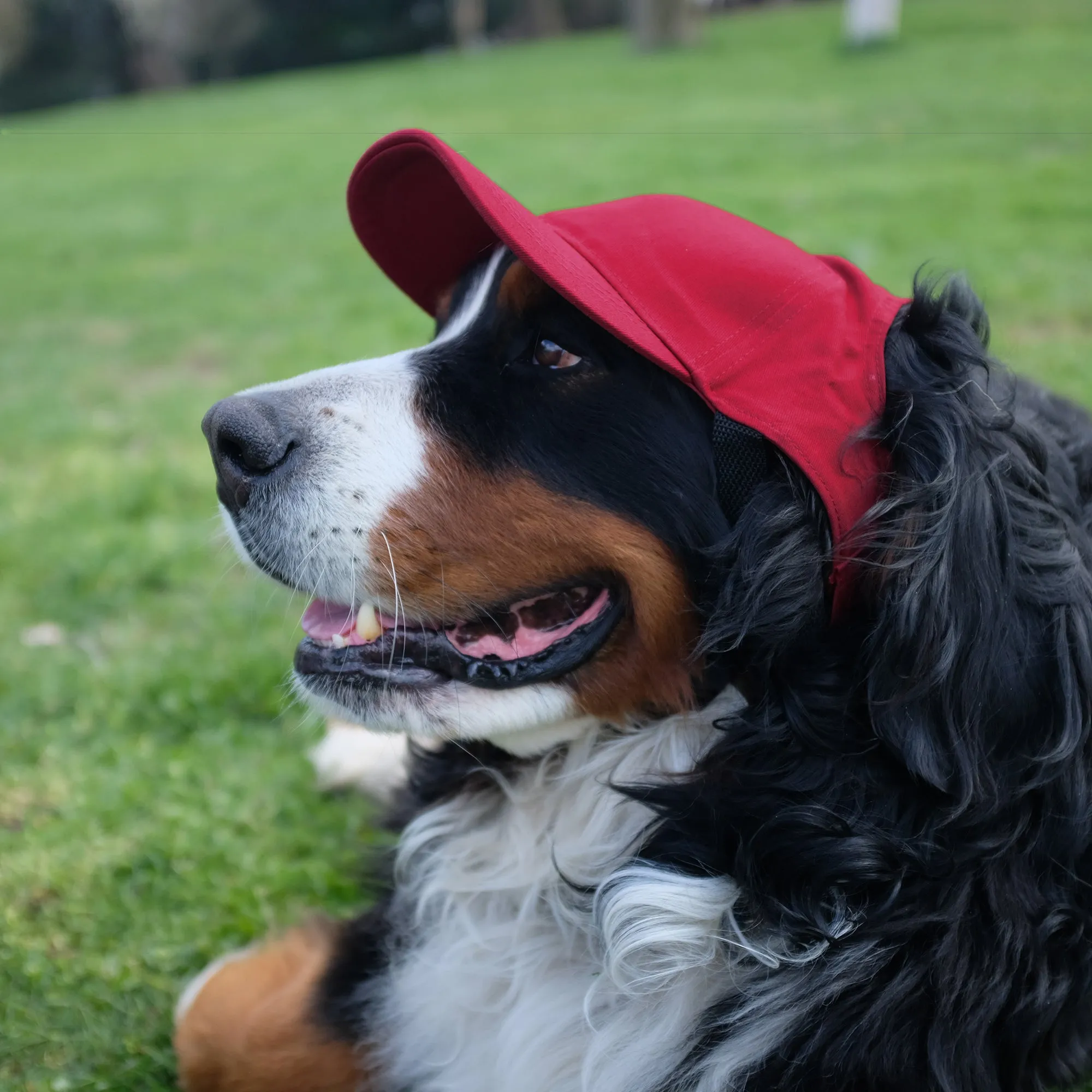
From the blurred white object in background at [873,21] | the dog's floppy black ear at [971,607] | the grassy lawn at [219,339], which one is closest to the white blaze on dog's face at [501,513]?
the dog's floppy black ear at [971,607]

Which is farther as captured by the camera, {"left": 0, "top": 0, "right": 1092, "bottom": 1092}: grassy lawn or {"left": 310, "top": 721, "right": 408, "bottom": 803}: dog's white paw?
{"left": 310, "top": 721, "right": 408, "bottom": 803}: dog's white paw

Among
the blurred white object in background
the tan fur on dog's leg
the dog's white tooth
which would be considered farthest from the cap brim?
the blurred white object in background

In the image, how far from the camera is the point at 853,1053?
1875 millimetres

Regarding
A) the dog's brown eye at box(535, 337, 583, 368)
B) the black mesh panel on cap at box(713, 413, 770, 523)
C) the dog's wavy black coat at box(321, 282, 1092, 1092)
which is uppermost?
the dog's brown eye at box(535, 337, 583, 368)

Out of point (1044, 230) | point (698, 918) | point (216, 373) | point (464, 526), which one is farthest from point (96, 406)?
point (1044, 230)

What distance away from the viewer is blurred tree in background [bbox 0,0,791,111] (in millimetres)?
28562

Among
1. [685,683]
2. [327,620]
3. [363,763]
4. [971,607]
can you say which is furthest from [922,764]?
[363,763]

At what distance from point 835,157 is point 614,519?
10395 mm

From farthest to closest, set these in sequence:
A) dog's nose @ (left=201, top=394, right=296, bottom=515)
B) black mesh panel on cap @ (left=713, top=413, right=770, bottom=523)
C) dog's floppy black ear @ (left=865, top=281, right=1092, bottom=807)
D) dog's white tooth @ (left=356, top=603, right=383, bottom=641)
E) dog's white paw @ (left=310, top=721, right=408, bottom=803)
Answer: dog's white paw @ (left=310, top=721, right=408, bottom=803)
dog's white tooth @ (left=356, top=603, right=383, bottom=641)
dog's nose @ (left=201, top=394, right=296, bottom=515)
black mesh panel on cap @ (left=713, top=413, right=770, bottom=523)
dog's floppy black ear @ (left=865, top=281, right=1092, bottom=807)

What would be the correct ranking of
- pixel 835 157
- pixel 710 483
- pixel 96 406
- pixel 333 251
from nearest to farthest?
1. pixel 710 483
2. pixel 96 406
3. pixel 333 251
4. pixel 835 157

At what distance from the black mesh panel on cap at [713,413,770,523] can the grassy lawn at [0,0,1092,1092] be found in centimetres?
123

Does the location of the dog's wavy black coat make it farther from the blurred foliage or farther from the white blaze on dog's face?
the blurred foliage

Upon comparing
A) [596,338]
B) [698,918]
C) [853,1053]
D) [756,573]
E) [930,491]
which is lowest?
[853,1053]

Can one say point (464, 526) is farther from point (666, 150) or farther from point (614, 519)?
point (666, 150)
